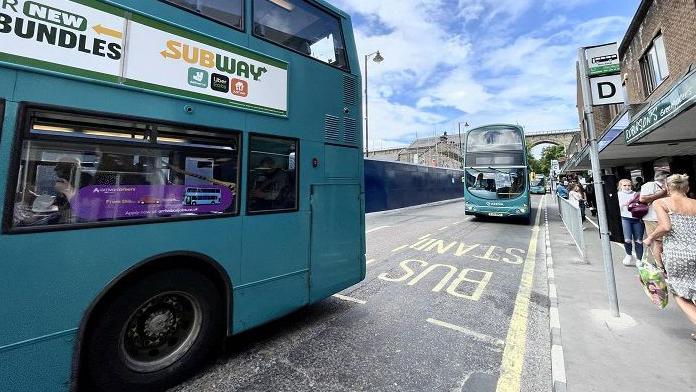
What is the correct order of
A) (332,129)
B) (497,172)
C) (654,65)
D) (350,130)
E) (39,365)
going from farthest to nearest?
(497,172)
(654,65)
(350,130)
(332,129)
(39,365)

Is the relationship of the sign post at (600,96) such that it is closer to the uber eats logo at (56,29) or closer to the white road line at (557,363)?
the white road line at (557,363)

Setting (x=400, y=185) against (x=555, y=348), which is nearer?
(x=555, y=348)

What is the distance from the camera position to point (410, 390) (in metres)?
2.59

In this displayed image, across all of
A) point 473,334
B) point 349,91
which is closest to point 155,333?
point 473,334

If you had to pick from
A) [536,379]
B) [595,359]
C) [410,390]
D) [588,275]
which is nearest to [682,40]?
[588,275]

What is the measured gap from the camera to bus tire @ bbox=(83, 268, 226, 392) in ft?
7.31

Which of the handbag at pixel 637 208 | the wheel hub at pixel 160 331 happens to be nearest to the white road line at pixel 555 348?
the handbag at pixel 637 208

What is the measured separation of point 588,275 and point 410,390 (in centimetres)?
512

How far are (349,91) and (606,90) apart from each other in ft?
11.2

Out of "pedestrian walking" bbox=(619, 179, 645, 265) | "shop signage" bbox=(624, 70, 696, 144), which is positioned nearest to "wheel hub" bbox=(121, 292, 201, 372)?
"shop signage" bbox=(624, 70, 696, 144)

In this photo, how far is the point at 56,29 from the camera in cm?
208

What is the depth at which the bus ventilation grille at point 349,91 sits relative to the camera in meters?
4.16

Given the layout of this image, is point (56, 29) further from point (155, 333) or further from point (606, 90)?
point (606, 90)

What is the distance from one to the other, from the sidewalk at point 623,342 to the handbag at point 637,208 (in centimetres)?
146
